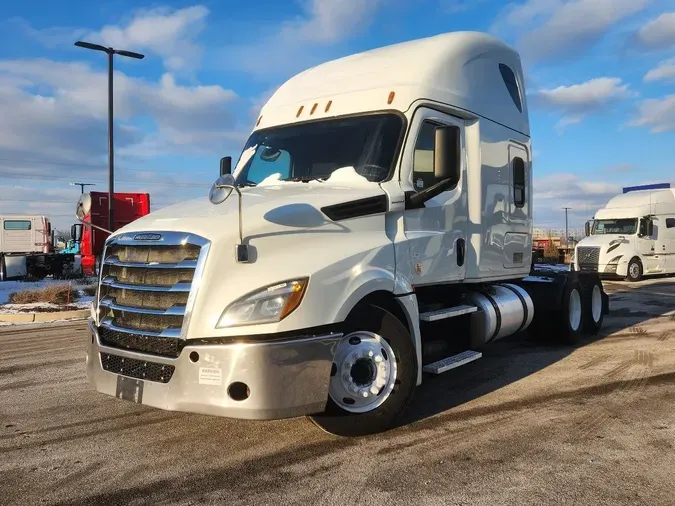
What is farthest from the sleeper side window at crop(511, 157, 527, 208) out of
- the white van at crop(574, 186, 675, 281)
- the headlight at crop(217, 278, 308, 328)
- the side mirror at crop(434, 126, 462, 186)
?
the white van at crop(574, 186, 675, 281)

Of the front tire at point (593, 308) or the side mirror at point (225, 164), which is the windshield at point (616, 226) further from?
the side mirror at point (225, 164)

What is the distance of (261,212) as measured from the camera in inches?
166

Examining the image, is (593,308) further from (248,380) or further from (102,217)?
(102,217)

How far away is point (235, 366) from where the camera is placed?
3746 millimetres

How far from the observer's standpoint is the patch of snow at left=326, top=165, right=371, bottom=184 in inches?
197

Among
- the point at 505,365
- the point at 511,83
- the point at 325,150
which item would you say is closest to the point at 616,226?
the point at 511,83

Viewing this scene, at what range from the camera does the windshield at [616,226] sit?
22.7 metres

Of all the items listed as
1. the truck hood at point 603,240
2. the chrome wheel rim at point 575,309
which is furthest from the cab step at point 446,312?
the truck hood at point 603,240

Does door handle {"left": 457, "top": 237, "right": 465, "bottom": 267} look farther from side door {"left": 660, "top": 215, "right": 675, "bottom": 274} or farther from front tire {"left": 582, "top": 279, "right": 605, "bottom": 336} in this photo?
side door {"left": 660, "top": 215, "right": 675, "bottom": 274}

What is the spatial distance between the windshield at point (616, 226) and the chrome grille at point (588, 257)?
141cm

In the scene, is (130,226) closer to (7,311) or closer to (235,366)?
(235,366)

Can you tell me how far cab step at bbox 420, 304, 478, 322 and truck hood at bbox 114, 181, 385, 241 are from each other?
50.1 inches

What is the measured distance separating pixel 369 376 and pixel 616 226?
2177 cm

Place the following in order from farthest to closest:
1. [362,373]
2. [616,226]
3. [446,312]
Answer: [616,226], [446,312], [362,373]
